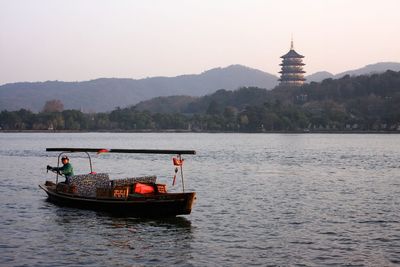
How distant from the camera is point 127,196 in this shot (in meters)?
32.5

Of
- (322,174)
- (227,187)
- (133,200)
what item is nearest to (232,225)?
(133,200)

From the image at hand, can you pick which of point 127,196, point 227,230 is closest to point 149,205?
point 127,196

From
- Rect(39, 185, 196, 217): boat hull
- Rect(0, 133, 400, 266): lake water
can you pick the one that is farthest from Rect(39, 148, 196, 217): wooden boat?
Rect(0, 133, 400, 266): lake water

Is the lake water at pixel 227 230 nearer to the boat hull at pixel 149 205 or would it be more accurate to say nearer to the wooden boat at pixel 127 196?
→ the boat hull at pixel 149 205

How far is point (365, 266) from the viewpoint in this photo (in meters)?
22.9

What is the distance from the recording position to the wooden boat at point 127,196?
31.4 meters

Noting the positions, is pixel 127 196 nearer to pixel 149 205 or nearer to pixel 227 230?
pixel 149 205

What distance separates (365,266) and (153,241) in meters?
9.58

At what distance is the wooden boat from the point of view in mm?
31422

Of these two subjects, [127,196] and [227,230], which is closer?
[227,230]

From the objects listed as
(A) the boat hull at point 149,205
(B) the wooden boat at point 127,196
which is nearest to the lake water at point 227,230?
(A) the boat hull at point 149,205

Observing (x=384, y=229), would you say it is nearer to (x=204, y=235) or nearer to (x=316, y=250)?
(x=316, y=250)

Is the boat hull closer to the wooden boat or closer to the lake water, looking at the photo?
the wooden boat

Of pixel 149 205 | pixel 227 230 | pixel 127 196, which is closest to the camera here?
pixel 227 230
